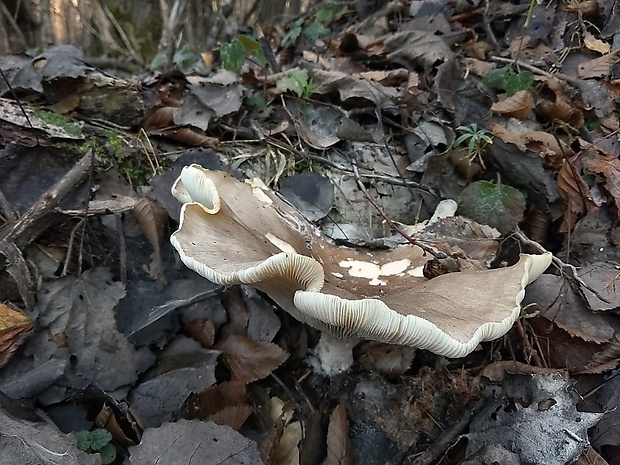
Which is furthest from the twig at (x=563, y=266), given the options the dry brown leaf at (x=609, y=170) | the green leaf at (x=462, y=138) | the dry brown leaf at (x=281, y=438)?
the dry brown leaf at (x=281, y=438)

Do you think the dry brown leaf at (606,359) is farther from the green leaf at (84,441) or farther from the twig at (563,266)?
the green leaf at (84,441)

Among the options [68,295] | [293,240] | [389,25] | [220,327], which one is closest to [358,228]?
[293,240]

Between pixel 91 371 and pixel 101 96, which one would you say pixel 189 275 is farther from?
pixel 101 96

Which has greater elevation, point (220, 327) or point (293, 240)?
point (293, 240)

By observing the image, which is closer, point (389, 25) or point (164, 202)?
point (164, 202)

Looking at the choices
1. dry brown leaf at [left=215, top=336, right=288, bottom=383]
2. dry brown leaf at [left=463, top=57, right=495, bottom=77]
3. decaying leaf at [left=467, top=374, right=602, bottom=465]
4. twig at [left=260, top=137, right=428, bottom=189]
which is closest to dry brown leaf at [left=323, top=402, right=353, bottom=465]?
dry brown leaf at [left=215, top=336, right=288, bottom=383]

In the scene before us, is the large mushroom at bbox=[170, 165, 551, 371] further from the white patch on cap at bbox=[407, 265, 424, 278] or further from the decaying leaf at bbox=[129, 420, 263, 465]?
the decaying leaf at bbox=[129, 420, 263, 465]

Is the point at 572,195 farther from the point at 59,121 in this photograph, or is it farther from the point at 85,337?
the point at 59,121
